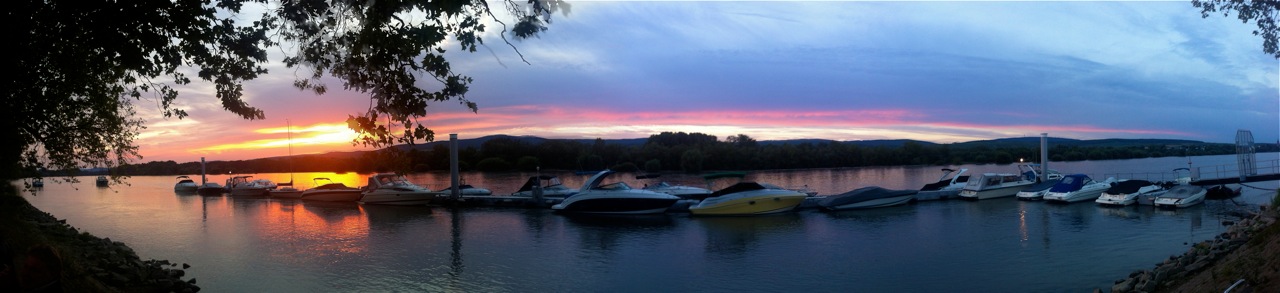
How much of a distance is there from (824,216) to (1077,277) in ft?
38.1

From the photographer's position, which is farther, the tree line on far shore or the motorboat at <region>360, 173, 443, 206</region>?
the tree line on far shore

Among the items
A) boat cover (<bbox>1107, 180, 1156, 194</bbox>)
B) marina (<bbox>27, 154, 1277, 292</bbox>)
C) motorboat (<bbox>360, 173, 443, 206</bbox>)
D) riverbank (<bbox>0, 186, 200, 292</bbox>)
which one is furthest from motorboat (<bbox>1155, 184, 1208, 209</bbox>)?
riverbank (<bbox>0, 186, 200, 292</bbox>)

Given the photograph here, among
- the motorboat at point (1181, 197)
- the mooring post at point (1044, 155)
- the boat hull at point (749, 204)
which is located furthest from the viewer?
the mooring post at point (1044, 155)

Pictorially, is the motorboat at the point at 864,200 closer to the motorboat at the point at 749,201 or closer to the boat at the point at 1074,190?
the motorboat at the point at 749,201

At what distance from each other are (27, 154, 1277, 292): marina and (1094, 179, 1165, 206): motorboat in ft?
1.11

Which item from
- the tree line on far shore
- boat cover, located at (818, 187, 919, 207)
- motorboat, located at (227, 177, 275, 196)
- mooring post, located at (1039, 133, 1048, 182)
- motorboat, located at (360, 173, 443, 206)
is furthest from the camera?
the tree line on far shore

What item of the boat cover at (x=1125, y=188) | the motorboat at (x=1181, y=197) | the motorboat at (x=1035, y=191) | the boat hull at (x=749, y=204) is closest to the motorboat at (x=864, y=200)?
the boat hull at (x=749, y=204)

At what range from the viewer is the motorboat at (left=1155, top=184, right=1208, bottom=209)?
24312mm

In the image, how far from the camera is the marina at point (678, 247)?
12969mm

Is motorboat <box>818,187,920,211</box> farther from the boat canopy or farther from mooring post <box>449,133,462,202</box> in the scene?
mooring post <box>449,133,462,202</box>

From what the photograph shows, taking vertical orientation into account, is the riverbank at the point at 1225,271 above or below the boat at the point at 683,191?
below

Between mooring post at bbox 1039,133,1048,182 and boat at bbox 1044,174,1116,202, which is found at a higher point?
mooring post at bbox 1039,133,1048,182

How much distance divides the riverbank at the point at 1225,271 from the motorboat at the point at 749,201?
12933mm

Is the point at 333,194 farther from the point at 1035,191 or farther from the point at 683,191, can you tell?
the point at 1035,191
